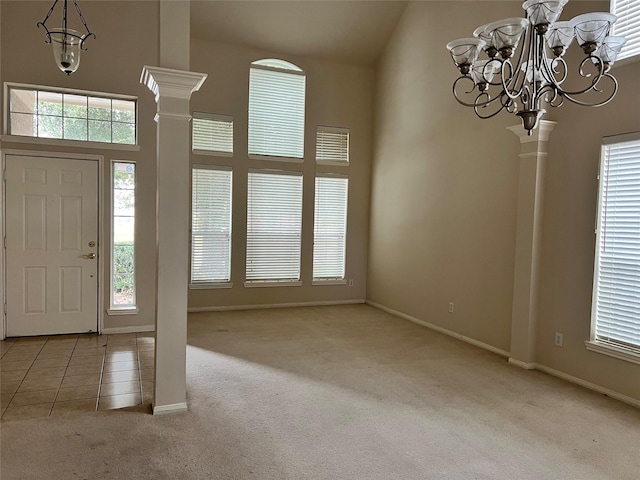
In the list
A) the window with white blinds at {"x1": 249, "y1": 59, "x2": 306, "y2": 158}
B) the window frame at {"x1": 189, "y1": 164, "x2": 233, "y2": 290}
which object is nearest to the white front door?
the window frame at {"x1": 189, "y1": 164, "x2": 233, "y2": 290}

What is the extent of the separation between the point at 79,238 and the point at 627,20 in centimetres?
587

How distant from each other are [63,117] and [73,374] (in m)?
2.96

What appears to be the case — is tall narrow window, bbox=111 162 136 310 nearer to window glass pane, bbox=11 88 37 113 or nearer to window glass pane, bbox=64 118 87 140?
window glass pane, bbox=64 118 87 140

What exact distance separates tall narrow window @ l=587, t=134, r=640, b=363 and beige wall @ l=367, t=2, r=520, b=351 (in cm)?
99

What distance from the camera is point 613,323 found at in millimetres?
3697

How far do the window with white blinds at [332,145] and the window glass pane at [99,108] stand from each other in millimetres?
3124

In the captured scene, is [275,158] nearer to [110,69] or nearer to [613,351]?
[110,69]

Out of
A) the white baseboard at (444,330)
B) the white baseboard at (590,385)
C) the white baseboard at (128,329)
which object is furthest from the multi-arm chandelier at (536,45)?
the white baseboard at (128,329)

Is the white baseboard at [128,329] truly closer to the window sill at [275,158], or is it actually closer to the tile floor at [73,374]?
the tile floor at [73,374]

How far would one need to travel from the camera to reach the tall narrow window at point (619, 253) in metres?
3.56

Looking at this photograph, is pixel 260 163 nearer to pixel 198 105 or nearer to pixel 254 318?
pixel 198 105

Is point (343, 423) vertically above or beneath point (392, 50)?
beneath

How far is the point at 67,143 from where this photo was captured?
5.06 metres

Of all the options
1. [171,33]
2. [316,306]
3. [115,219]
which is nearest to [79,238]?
[115,219]
